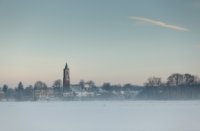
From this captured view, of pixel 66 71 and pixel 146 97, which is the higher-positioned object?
pixel 66 71

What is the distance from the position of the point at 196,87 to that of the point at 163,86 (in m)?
5.75

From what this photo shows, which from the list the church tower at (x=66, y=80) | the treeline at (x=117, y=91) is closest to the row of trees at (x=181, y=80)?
the treeline at (x=117, y=91)

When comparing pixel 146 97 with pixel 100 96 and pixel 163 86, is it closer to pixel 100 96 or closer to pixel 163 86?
pixel 163 86

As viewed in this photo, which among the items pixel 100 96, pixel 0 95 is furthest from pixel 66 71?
pixel 0 95
